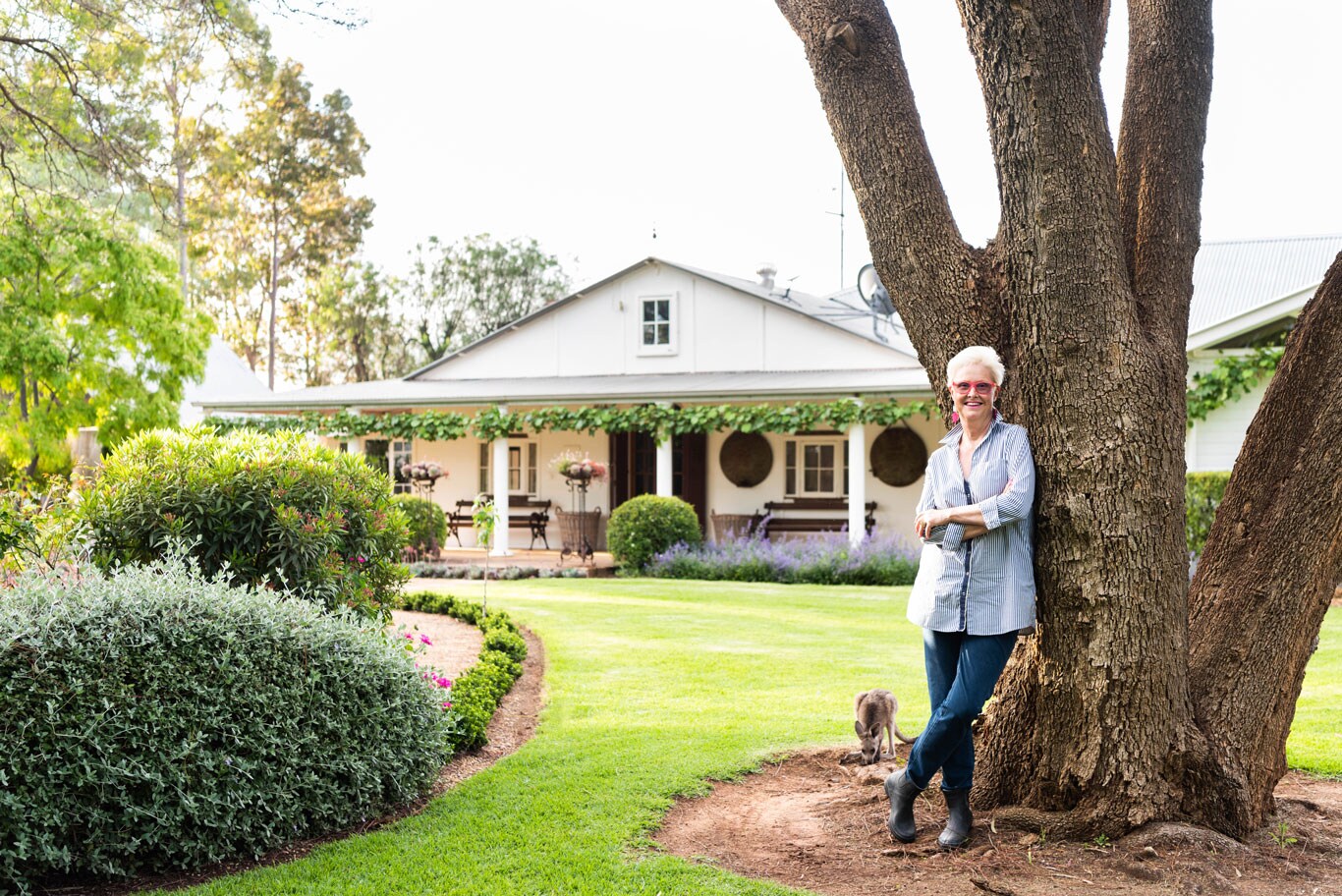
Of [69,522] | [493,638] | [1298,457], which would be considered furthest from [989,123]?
[493,638]

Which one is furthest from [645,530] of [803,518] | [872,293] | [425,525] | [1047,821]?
[1047,821]

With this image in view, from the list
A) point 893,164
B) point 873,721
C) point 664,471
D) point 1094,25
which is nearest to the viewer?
point 893,164

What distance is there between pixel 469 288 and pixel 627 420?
81.6 ft

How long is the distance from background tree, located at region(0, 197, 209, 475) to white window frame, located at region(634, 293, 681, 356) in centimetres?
756

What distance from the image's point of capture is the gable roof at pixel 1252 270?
83.2 ft

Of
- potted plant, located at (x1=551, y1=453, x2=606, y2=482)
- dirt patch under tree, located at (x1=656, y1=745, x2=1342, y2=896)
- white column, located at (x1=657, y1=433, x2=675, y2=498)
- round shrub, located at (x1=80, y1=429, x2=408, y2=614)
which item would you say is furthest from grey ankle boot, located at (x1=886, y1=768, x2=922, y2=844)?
potted plant, located at (x1=551, y1=453, x2=606, y2=482)

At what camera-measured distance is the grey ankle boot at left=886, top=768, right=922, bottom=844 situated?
4383 millimetres

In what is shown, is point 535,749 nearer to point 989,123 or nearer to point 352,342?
point 989,123

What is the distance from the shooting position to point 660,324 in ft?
69.8

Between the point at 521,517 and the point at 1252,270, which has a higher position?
the point at 1252,270

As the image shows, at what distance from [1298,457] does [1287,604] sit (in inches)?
21.5

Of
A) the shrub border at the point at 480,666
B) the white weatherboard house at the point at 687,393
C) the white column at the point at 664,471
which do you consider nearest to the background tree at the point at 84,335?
the white weatherboard house at the point at 687,393

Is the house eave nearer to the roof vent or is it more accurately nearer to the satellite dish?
the satellite dish

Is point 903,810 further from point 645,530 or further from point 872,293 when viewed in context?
point 872,293
